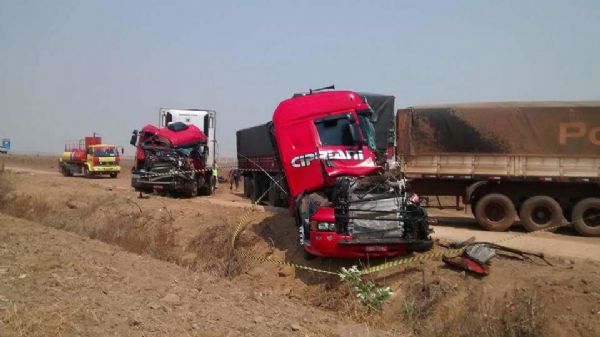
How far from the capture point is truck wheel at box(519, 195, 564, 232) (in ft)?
46.5

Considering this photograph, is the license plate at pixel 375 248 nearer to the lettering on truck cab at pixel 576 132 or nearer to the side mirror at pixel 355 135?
the side mirror at pixel 355 135

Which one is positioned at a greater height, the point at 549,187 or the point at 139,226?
the point at 549,187

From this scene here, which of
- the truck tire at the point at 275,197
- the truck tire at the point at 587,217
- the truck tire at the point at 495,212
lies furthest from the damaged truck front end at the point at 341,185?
the truck tire at the point at 275,197

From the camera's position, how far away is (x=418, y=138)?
15.3 m

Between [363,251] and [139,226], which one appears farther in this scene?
[139,226]

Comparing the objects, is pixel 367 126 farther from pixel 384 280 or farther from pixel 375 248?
pixel 384 280

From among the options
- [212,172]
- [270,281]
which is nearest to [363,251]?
[270,281]

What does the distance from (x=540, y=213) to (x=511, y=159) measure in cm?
159

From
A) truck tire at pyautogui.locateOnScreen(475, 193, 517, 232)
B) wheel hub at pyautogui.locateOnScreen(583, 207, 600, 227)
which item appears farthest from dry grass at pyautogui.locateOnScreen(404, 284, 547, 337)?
wheel hub at pyautogui.locateOnScreen(583, 207, 600, 227)

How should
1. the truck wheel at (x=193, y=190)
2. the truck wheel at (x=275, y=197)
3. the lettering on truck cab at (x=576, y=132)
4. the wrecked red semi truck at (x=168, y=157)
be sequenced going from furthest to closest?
1. the truck wheel at (x=193, y=190)
2. the wrecked red semi truck at (x=168, y=157)
3. the truck wheel at (x=275, y=197)
4. the lettering on truck cab at (x=576, y=132)

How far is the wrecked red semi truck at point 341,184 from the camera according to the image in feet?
29.5

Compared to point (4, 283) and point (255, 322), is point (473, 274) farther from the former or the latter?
point (4, 283)

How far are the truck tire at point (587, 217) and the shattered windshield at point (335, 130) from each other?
677 cm

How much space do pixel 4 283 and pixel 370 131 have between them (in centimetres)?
707
